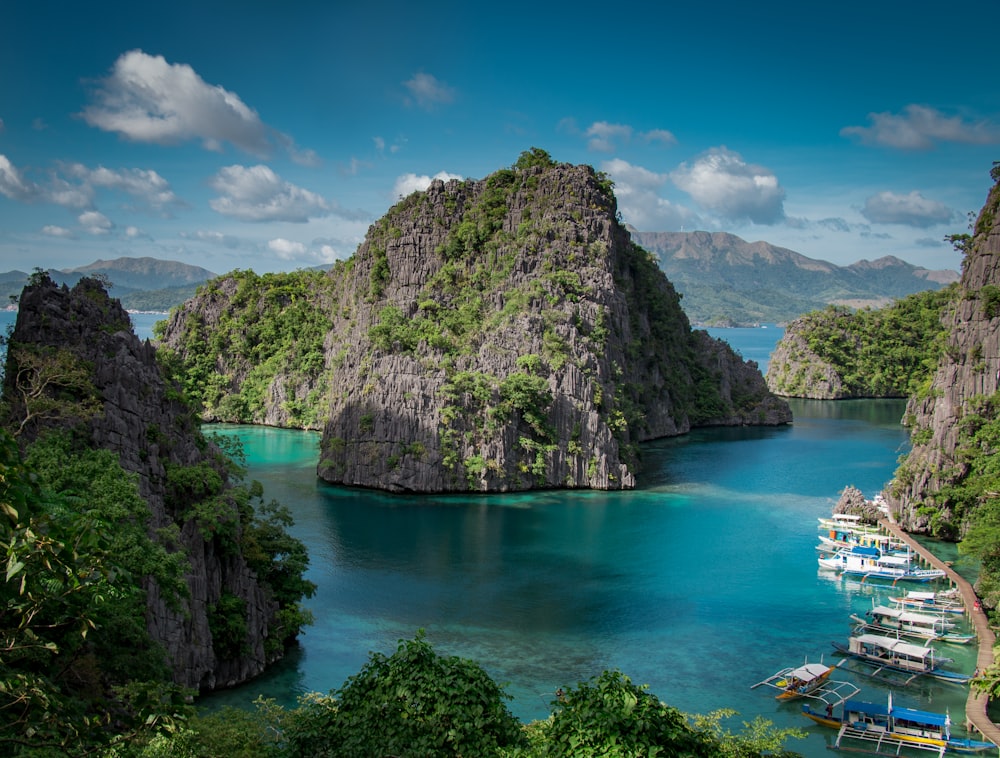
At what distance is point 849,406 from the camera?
129000 millimetres

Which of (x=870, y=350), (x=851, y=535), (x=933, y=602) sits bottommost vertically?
(x=933, y=602)

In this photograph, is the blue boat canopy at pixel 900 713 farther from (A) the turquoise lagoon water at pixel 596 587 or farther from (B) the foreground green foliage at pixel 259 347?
(B) the foreground green foliage at pixel 259 347

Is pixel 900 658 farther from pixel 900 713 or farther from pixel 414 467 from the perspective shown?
pixel 414 467

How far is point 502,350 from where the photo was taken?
68.7 metres

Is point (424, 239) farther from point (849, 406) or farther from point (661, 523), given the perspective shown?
point (849, 406)

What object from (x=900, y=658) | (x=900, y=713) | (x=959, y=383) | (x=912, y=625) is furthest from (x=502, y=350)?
(x=900, y=713)

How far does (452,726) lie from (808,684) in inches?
741

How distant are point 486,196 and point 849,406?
7047cm

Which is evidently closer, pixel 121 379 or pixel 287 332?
pixel 121 379

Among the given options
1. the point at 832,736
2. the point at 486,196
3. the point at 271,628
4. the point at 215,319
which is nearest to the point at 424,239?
the point at 486,196

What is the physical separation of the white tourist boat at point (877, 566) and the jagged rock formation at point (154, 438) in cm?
3042

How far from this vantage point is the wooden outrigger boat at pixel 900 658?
33219 mm

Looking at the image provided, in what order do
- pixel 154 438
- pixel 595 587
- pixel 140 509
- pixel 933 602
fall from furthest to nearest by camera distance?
1. pixel 595 587
2. pixel 933 602
3. pixel 154 438
4. pixel 140 509

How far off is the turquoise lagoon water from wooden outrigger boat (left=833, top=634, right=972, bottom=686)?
798 millimetres
